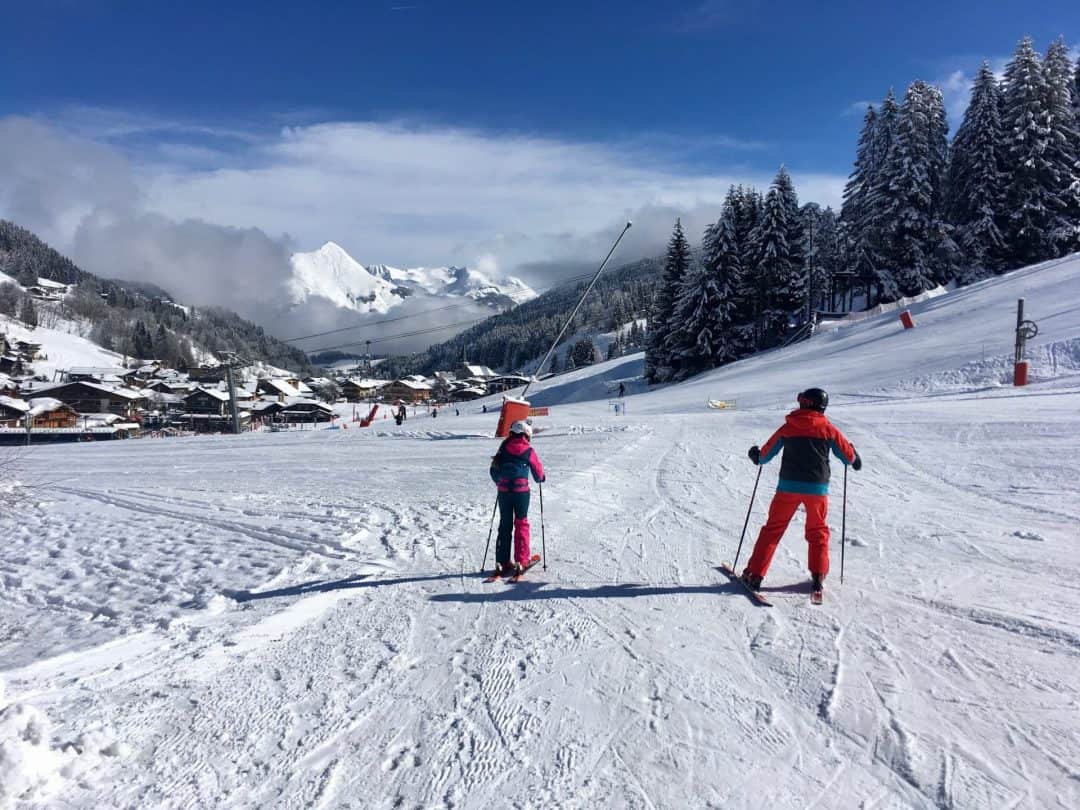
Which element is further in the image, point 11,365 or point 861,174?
point 11,365

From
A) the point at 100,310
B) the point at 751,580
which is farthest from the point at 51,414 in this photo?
the point at 100,310

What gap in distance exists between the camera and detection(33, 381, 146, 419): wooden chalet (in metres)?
69.3

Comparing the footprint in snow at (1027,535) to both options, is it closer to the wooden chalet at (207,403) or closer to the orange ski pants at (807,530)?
the orange ski pants at (807,530)

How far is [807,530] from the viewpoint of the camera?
5.39m

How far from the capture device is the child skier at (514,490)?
6168 millimetres

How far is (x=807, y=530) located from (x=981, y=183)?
44374mm

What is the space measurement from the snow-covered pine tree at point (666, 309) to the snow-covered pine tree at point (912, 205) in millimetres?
14665

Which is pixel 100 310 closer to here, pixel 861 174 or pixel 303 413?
pixel 303 413

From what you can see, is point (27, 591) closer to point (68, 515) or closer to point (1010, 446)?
point (68, 515)

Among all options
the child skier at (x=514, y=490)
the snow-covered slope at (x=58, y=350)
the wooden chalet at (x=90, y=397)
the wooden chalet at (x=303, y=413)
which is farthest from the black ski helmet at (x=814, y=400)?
the snow-covered slope at (x=58, y=350)

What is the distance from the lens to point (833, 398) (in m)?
23.0

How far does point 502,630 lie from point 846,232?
57231mm

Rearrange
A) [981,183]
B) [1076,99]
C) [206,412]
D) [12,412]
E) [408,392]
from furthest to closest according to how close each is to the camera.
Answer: [408,392] → [206,412] → [12,412] → [1076,99] → [981,183]

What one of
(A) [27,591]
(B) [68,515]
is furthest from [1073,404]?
(B) [68,515]
